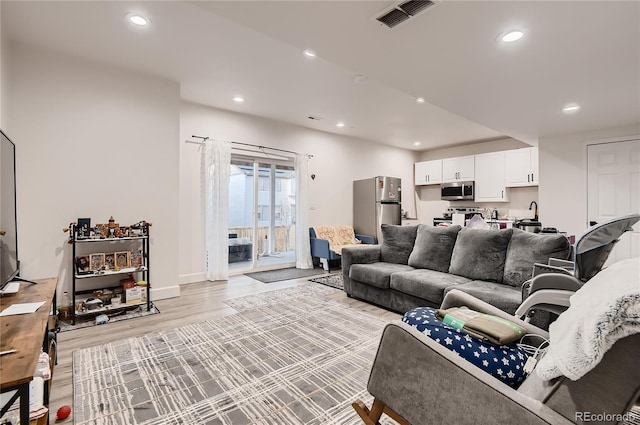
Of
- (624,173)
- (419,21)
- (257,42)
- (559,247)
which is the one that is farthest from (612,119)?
(257,42)

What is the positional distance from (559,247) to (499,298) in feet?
2.39

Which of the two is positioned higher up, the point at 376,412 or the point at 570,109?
the point at 570,109

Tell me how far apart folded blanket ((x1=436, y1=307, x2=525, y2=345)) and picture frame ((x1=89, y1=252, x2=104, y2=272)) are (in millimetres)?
3366

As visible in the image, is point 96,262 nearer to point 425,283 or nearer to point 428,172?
point 425,283

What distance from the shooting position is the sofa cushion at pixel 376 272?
3.33 m

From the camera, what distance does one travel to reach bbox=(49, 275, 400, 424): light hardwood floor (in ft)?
6.48

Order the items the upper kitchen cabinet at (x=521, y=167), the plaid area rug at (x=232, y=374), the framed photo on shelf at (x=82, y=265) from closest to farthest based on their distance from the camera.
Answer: the plaid area rug at (x=232, y=374) < the framed photo on shelf at (x=82, y=265) < the upper kitchen cabinet at (x=521, y=167)

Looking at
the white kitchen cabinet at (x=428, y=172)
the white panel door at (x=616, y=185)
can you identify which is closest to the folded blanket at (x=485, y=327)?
the white panel door at (x=616, y=185)

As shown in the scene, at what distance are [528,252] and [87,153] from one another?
181 inches

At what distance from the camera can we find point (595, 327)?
2.42ft

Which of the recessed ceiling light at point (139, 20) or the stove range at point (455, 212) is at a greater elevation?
the recessed ceiling light at point (139, 20)

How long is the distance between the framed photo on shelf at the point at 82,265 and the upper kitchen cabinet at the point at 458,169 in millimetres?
7084

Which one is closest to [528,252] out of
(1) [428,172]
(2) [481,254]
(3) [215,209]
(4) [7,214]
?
(2) [481,254]

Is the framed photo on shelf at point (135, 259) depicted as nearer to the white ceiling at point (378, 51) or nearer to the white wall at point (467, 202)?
the white ceiling at point (378, 51)
